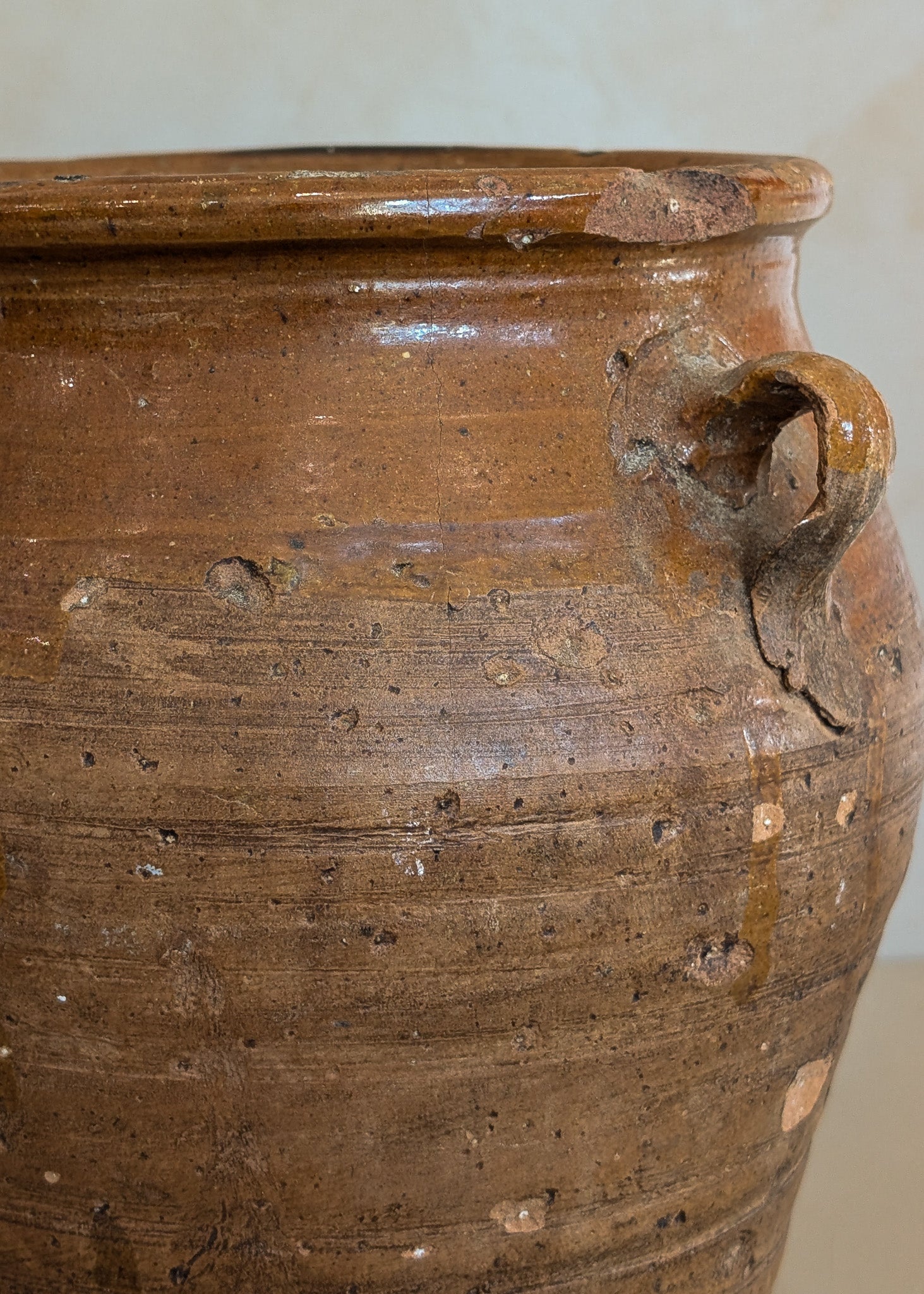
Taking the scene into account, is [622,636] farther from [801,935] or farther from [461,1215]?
[461,1215]

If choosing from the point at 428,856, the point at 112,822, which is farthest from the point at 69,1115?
the point at 428,856

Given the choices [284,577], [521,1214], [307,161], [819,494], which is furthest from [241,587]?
[307,161]

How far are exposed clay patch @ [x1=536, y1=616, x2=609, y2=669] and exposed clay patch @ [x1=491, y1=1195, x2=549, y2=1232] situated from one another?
1.34ft

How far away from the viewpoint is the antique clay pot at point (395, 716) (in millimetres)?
1116

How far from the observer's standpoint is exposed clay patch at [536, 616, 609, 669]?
1.13 meters

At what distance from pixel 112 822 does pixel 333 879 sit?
0.52 feet

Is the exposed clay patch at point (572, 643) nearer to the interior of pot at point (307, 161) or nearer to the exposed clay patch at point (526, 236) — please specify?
the exposed clay patch at point (526, 236)

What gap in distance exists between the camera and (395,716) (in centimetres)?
111

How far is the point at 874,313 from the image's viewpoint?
2588 mm

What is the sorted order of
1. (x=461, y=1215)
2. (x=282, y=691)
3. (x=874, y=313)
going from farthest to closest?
(x=874, y=313)
(x=461, y=1215)
(x=282, y=691)

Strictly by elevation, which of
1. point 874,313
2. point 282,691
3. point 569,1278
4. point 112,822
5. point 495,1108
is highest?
point 874,313

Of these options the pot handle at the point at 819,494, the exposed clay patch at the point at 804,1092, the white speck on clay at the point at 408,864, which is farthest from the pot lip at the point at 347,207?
the exposed clay patch at the point at 804,1092

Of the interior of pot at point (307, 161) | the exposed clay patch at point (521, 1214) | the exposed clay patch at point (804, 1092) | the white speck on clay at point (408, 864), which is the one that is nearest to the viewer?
the white speck on clay at point (408, 864)

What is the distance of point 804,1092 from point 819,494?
52 centimetres
